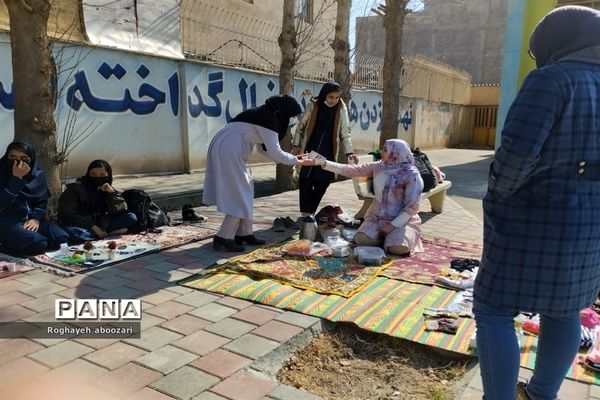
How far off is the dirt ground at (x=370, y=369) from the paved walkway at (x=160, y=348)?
→ 0.38 feet

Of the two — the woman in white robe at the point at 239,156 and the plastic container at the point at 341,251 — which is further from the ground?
the woman in white robe at the point at 239,156

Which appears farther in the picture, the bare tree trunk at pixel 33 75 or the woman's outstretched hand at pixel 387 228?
the bare tree trunk at pixel 33 75

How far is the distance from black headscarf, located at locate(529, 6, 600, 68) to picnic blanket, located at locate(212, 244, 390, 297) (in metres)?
2.14

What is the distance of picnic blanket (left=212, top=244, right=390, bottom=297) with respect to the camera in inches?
144

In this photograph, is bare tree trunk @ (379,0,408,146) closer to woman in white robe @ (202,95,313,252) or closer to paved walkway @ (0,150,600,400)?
woman in white robe @ (202,95,313,252)

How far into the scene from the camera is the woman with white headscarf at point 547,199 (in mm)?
1681

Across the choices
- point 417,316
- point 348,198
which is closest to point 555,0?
point 348,198

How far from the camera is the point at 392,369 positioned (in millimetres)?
2727

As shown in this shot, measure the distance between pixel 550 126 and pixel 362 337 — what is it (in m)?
Result: 1.81

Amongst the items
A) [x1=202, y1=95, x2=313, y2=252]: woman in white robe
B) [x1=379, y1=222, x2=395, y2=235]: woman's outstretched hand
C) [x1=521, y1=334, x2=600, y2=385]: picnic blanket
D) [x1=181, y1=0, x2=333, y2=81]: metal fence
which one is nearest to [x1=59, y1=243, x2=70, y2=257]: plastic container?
[x1=202, y1=95, x2=313, y2=252]: woman in white robe

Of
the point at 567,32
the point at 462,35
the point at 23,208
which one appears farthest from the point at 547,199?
the point at 462,35

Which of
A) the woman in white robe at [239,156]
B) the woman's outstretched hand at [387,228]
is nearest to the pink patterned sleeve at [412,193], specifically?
the woman's outstretched hand at [387,228]

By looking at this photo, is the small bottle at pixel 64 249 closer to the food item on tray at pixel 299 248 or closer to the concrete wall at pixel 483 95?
the food item on tray at pixel 299 248

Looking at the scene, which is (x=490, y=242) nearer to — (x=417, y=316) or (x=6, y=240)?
(x=417, y=316)
